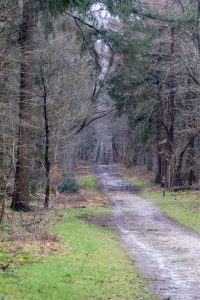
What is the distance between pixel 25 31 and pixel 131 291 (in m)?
13.7

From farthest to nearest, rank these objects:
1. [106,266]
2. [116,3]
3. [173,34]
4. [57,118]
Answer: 1. [173,34]
2. [57,118]
3. [116,3]
4. [106,266]

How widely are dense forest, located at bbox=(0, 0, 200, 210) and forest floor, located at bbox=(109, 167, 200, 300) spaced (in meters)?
3.91

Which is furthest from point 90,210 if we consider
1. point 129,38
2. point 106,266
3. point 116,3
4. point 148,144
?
point 148,144

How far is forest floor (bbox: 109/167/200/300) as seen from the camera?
9.86m

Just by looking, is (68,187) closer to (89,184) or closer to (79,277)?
(89,184)

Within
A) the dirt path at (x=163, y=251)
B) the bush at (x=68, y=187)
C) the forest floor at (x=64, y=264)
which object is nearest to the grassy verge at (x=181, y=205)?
the dirt path at (x=163, y=251)

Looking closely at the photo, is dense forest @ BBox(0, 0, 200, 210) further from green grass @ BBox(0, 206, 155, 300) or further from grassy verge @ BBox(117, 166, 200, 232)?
green grass @ BBox(0, 206, 155, 300)

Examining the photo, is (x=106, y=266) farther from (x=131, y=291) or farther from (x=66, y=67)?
(x=66, y=67)

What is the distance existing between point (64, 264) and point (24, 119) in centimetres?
1085

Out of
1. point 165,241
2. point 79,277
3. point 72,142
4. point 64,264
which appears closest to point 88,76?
point 72,142

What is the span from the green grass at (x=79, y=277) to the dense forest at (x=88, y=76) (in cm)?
322

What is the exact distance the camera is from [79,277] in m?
9.87

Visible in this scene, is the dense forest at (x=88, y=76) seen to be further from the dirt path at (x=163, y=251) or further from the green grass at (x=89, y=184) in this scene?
the green grass at (x=89, y=184)

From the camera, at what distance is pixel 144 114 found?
4031 cm
